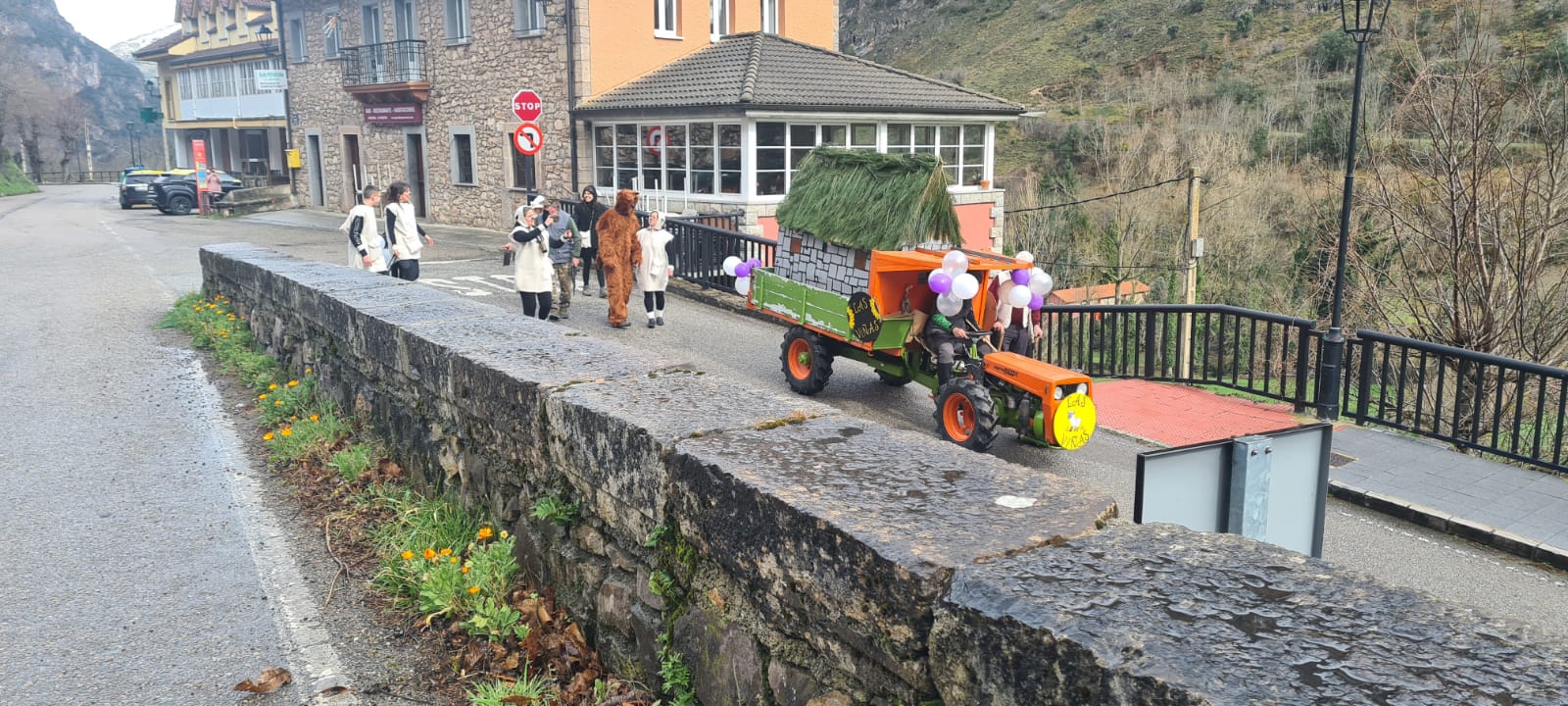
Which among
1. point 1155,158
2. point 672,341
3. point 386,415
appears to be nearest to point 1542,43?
point 1155,158

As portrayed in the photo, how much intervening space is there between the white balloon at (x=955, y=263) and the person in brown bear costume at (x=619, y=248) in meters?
5.87

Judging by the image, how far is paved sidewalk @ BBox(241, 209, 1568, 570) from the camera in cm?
757

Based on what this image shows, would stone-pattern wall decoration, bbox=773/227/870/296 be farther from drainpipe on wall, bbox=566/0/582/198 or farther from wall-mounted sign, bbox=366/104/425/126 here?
wall-mounted sign, bbox=366/104/425/126

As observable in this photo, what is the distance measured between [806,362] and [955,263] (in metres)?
2.57

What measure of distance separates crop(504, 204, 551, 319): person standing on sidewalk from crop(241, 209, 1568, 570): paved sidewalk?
255 inches

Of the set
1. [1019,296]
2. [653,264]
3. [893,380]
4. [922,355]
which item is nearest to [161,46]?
[653,264]

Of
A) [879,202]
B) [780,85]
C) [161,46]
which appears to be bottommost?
[879,202]

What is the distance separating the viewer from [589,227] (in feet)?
54.3

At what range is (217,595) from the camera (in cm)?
499

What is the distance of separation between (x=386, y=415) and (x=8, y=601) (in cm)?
213

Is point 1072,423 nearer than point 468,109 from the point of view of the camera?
Yes

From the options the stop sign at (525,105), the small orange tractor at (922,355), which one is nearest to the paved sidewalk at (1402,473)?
the small orange tractor at (922,355)

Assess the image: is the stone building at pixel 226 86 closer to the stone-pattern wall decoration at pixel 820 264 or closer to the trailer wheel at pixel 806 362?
the stone-pattern wall decoration at pixel 820 264

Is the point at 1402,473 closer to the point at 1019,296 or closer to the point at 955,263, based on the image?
the point at 1019,296
